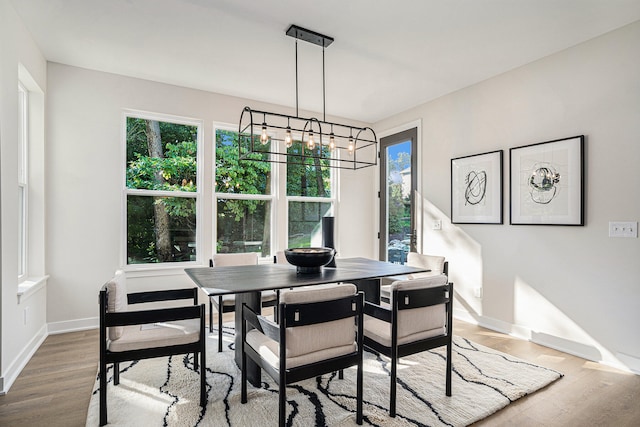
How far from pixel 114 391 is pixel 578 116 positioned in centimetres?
425

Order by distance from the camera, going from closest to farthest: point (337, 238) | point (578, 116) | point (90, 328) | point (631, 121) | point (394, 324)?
point (394, 324), point (631, 121), point (578, 116), point (90, 328), point (337, 238)

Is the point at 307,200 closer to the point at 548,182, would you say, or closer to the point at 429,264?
the point at 429,264

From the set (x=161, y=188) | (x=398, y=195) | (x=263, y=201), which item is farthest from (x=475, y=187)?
(x=161, y=188)

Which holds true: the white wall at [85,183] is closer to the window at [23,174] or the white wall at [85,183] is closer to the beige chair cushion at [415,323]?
the window at [23,174]

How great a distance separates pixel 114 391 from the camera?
2348mm

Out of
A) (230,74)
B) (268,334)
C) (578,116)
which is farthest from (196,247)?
(578,116)

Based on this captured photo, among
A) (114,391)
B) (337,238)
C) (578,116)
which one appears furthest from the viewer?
(337,238)

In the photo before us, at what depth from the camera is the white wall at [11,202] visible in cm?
244

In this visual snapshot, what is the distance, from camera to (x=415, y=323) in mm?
2168

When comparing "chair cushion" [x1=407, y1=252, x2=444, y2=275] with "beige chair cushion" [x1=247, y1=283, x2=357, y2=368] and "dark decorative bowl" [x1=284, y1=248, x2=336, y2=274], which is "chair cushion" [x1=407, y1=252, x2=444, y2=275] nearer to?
"dark decorative bowl" [x1=284, y1=248, x2=336, y2=274]

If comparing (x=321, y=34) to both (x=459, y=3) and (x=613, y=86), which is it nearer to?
(x=459, y=3)

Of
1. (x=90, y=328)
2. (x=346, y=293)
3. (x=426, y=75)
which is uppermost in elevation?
(x=426, y=75)

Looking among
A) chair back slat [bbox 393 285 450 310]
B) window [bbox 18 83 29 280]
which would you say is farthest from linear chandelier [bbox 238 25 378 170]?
window [bbox 18 83 29 280]

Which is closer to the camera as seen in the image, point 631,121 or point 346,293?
point 346,293
